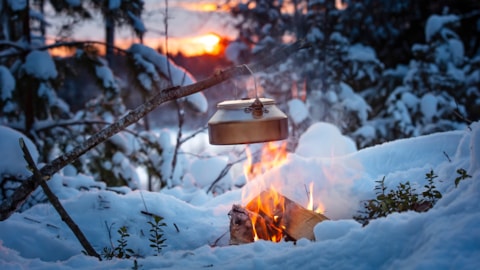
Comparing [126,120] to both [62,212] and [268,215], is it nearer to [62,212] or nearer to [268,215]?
[62,212]

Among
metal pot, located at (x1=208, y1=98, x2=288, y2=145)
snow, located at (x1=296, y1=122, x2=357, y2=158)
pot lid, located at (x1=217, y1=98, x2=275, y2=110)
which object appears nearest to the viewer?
metal pot, located at (x1=208, y1=98, x2=288, y2=145)

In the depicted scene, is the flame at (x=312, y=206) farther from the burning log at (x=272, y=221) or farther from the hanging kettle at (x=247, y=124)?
the hanging kettle at (x=247, y=124)

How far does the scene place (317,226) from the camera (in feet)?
10.1

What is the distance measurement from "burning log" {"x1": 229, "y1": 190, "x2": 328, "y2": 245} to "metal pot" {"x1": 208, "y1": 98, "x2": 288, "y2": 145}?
1067 mm

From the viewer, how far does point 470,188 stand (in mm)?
2834

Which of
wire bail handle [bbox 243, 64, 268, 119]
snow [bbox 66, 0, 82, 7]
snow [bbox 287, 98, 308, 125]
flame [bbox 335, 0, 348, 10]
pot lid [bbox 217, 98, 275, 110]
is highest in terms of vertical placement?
flame [bbox 335, 0, 348, 10]

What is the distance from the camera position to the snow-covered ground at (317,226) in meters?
2.61

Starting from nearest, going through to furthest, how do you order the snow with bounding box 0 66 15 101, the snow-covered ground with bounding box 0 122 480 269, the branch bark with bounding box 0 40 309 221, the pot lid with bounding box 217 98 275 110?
the snow-covered ground with bounding box 0 122 480 269 → the pot lid with bounding box 217 98 275 110 → the branch bark with bounding box 0 40 309 221 → the snow with bounding box 0 66 15 101

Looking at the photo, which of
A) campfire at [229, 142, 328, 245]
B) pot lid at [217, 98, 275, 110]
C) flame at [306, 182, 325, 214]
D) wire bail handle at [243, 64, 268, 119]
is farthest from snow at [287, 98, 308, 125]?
wire bail handle at [243, 64, 268, 119]

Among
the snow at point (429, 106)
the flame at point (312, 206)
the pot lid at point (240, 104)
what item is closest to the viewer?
the pot lid at point (240, 104)

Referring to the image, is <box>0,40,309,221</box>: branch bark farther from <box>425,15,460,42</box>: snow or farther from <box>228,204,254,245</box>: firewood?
<box>425,15,460,42</box>: snow

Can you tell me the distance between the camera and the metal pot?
2850 millimetres

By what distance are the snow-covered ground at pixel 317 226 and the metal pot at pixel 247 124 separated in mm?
716

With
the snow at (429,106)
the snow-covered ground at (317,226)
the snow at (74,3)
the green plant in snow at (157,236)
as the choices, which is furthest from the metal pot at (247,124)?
the snow at (429,106)
